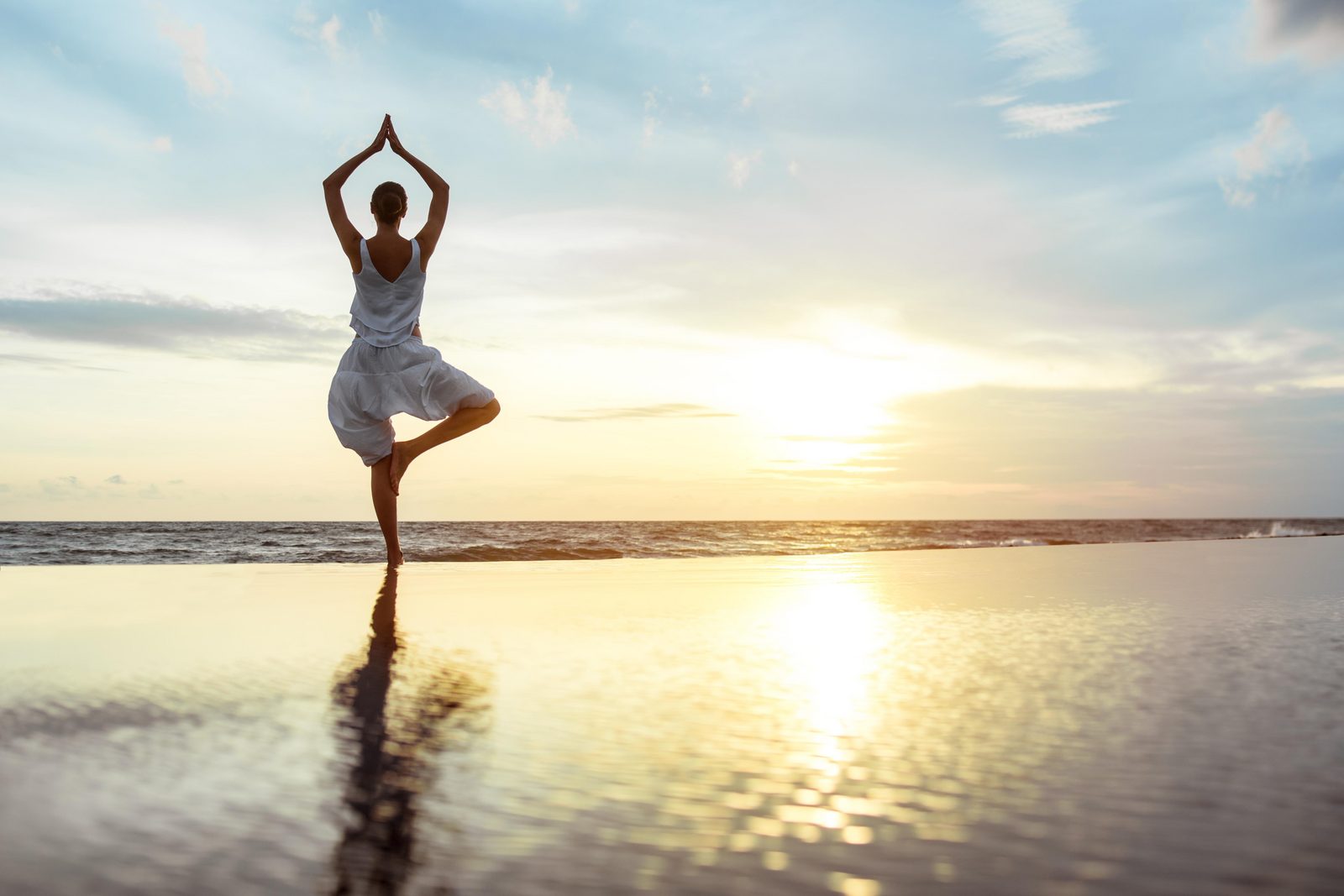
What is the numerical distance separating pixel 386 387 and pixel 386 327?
29cm

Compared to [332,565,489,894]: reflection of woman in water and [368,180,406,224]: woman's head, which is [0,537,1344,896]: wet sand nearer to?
[332,565,489,894]: reflection of woman in water

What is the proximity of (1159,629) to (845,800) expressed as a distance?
1757 millimetres

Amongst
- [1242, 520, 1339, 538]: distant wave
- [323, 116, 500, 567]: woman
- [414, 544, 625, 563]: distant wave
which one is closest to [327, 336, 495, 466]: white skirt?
[323, 116, 500, 567]: woman

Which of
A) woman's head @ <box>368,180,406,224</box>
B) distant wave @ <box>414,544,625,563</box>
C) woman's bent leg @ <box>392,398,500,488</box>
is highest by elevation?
woman's head @ <box>368,180,406,224</box>

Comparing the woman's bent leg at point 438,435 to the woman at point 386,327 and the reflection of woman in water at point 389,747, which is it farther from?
the reflection of woman in water at point 389,747

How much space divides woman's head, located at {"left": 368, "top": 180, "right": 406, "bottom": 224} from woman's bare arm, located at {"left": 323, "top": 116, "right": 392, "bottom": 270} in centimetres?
15

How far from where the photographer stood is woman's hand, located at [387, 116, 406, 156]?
4.55 m

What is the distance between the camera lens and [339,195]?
4652mm

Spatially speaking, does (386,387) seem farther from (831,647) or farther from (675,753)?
(675,753)

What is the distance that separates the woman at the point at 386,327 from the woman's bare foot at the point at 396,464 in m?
0.11

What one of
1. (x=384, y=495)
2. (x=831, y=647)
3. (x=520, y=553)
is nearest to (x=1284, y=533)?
(x=520, y=553)

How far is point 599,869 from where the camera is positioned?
0.85 m

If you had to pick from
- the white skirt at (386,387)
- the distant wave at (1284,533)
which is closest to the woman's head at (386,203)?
the white skirt at (386,387)

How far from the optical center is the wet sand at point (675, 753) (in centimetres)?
86
